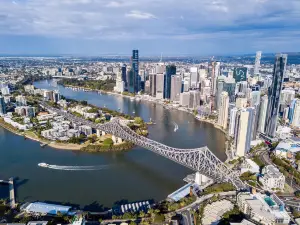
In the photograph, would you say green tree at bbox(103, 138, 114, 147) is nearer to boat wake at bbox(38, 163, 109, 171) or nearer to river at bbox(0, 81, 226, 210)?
river at bbox(0, 81, 226, 210)

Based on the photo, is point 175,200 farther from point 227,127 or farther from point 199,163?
point 227,127

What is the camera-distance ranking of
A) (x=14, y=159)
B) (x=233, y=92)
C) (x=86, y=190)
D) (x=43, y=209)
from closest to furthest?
(x=43, y=209) < (x=86, y=190) < (x=14, y=159) < (x=233, y=92)

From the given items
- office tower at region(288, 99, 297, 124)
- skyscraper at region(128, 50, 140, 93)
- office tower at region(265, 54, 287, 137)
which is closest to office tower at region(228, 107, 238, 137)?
office tower at region(265, 54, 287, 137)

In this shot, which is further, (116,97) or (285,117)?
(116,97)

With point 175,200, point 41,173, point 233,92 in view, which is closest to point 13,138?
point 41,173

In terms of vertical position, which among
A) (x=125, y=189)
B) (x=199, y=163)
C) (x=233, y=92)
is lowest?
(x=125, y=189)

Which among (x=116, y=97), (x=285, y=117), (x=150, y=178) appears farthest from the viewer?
(x=116, y=97)

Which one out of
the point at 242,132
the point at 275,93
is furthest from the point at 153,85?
the point at 242,132
